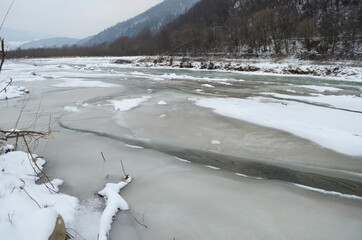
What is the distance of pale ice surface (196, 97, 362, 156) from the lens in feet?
15.4

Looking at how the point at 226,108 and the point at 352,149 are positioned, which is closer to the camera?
the point at 352,149

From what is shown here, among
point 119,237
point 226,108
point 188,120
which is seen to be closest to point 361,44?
point 226,108

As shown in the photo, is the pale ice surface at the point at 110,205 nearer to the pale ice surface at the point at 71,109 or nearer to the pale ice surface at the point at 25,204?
the pale ice surface at the point at 25,204

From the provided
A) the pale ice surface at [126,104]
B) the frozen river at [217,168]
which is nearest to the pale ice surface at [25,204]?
the frozen river at [217,168]

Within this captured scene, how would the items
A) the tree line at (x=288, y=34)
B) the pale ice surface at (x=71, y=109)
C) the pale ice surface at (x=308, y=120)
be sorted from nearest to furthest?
1. the pale ice surface at (x=308, y=120)
2. the pale ice surface at (x=71, y=109)
3. the tree line at (x=288, y=34)

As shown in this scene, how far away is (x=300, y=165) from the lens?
3.86 m

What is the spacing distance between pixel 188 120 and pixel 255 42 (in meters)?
38.8

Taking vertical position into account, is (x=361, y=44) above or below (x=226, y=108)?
above

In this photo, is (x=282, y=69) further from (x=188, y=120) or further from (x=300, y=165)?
(x=300, y=165)

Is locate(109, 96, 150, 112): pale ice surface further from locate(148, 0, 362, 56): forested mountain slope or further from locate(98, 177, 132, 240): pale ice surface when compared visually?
locate(148, 0, 362, 56): forested mountain slope

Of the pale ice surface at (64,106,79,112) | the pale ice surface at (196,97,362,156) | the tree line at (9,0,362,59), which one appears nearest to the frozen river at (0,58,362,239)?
the pale ice surface at (196,97,362,156)

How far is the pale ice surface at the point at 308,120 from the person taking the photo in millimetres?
4690

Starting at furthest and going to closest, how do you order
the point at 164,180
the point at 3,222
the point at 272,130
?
the point at 272,130 → the point at 164,180 → the point at 3,222

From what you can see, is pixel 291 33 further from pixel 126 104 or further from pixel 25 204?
pixel 25 204
